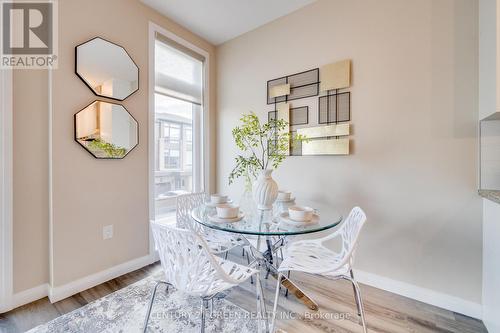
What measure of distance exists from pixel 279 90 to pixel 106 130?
69.6 inches

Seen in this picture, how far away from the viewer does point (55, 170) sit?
5.83 ft

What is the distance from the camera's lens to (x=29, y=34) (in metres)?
1.76

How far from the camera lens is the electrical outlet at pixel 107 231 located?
2.08 meters

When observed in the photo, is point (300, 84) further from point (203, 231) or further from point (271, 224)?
point (203, 231)

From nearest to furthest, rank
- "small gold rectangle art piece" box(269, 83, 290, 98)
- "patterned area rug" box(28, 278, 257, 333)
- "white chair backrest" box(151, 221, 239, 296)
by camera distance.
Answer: "white chair backrest" box(151, 221, 239, 296)
"patterned area rug" box(28, 278, 257, 333)
"small gold rectangle art piece" box(269, 83, 290, 98)

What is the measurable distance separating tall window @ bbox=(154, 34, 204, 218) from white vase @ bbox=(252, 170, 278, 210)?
4.50 ft

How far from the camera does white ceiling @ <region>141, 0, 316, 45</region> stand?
232 cm


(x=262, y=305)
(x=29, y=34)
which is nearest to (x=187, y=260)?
(x=262, y=305)

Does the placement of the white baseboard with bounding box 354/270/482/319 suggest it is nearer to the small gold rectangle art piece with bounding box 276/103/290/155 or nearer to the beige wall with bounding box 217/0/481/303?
the beige wall with bounding box 217/0/481/303

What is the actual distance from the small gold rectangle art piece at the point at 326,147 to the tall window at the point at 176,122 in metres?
1.46

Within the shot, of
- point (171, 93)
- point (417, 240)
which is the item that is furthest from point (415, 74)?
point (171, 93)

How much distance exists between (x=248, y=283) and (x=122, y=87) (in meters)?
2.16

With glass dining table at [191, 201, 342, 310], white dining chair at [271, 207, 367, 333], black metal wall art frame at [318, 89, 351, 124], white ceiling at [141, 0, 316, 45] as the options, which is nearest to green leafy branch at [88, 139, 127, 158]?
glass dining table at [191, 201, 342, 310]

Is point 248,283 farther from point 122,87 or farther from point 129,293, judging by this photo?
point 122,87
